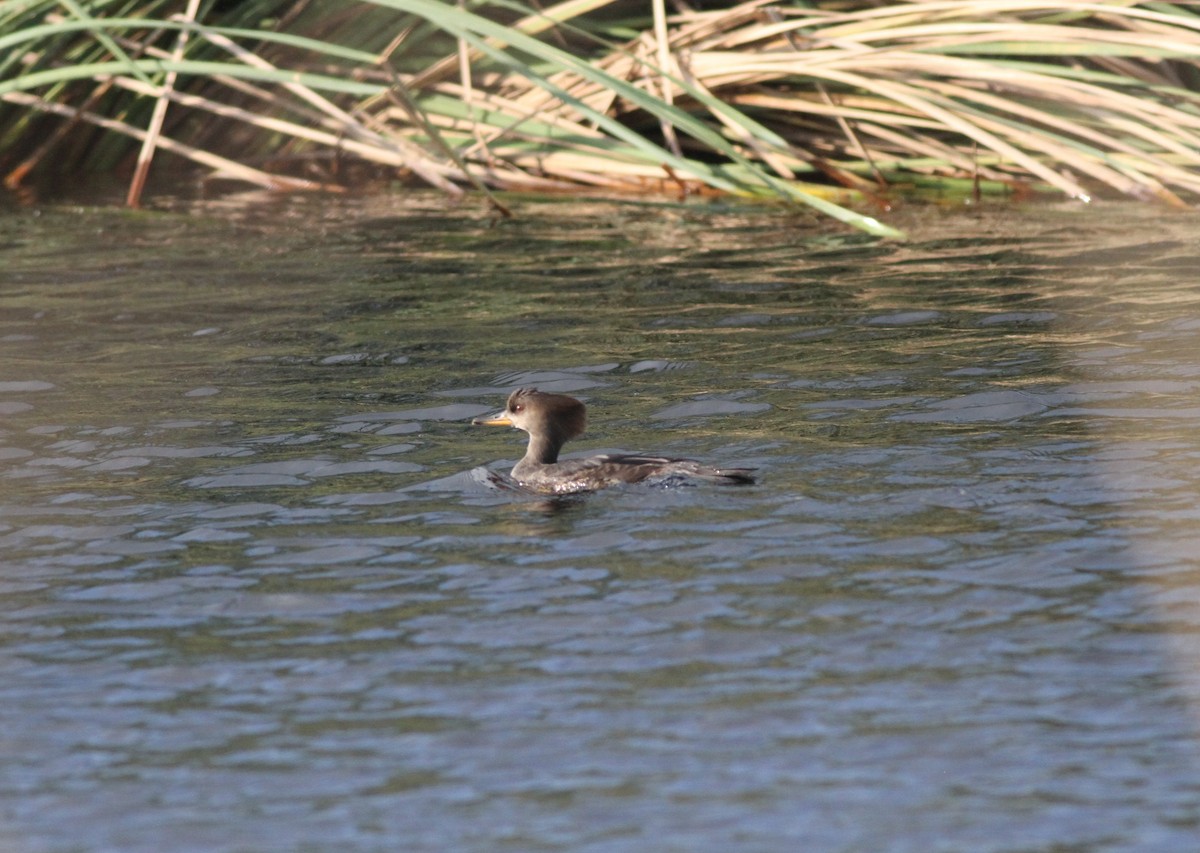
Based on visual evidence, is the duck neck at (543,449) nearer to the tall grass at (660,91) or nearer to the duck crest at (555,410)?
the duck crest at (555,410)

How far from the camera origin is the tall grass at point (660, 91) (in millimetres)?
11586

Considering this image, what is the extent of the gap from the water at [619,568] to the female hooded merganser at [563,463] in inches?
4.2

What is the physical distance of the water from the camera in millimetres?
4426

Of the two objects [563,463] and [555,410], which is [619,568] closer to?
[563,463]

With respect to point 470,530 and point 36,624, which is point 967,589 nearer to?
point 470,530

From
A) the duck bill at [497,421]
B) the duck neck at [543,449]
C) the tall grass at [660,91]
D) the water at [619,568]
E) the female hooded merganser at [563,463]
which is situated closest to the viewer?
the water at [619,568]

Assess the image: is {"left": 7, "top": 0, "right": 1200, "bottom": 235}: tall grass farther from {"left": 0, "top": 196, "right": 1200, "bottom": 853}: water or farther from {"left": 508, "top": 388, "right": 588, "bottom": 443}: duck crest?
{"left": 508, "top": 388, "right": 588, "bottom": 443}: duck crest

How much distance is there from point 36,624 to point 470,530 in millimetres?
1563

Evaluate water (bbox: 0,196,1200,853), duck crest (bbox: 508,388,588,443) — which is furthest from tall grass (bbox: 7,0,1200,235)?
duck crest (bbox: 508,388,588,443)

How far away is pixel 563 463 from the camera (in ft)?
23.8

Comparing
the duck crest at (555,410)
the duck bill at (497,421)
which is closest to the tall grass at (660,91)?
the duck bill at (497,421)

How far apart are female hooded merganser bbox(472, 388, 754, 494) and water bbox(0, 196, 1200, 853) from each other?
11 cm

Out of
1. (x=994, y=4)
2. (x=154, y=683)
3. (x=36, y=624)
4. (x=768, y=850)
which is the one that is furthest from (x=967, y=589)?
(x=994, y=4)

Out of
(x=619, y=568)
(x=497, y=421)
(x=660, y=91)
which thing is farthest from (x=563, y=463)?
(x=660, y=91)
